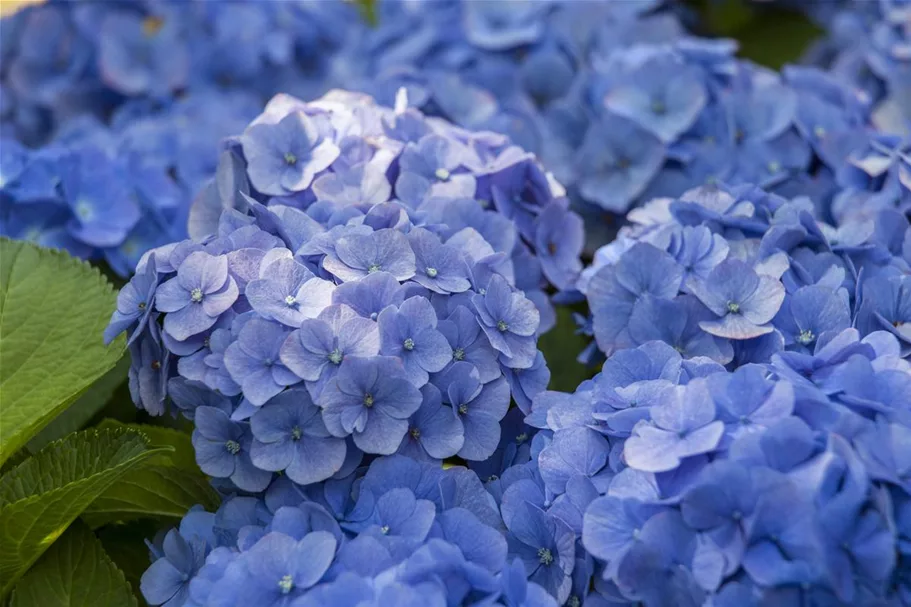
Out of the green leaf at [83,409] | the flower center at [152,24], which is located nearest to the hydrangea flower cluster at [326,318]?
the green leaf at [83,409]

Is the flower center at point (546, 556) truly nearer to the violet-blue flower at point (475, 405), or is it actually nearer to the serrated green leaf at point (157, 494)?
the violet-blue flower at point (475, 405)

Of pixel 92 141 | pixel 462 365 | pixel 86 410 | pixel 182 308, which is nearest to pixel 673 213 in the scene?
pixel 462 365

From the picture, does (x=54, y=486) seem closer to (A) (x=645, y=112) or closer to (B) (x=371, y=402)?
(B) (x=371, y=402)

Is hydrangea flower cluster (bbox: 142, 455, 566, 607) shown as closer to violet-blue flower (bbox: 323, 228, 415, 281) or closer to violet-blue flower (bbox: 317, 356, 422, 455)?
violet-blue flower (bbox: 317, 356, 422, 455)

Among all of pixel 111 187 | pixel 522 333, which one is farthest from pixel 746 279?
pixel 111 187

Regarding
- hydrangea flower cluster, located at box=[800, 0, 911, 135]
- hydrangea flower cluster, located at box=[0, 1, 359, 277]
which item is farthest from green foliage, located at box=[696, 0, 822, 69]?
hydrangea flower cluster, located at box=[0, 1, 359, 277]

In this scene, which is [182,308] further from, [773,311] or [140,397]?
[773,311]

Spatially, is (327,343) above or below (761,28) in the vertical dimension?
above
